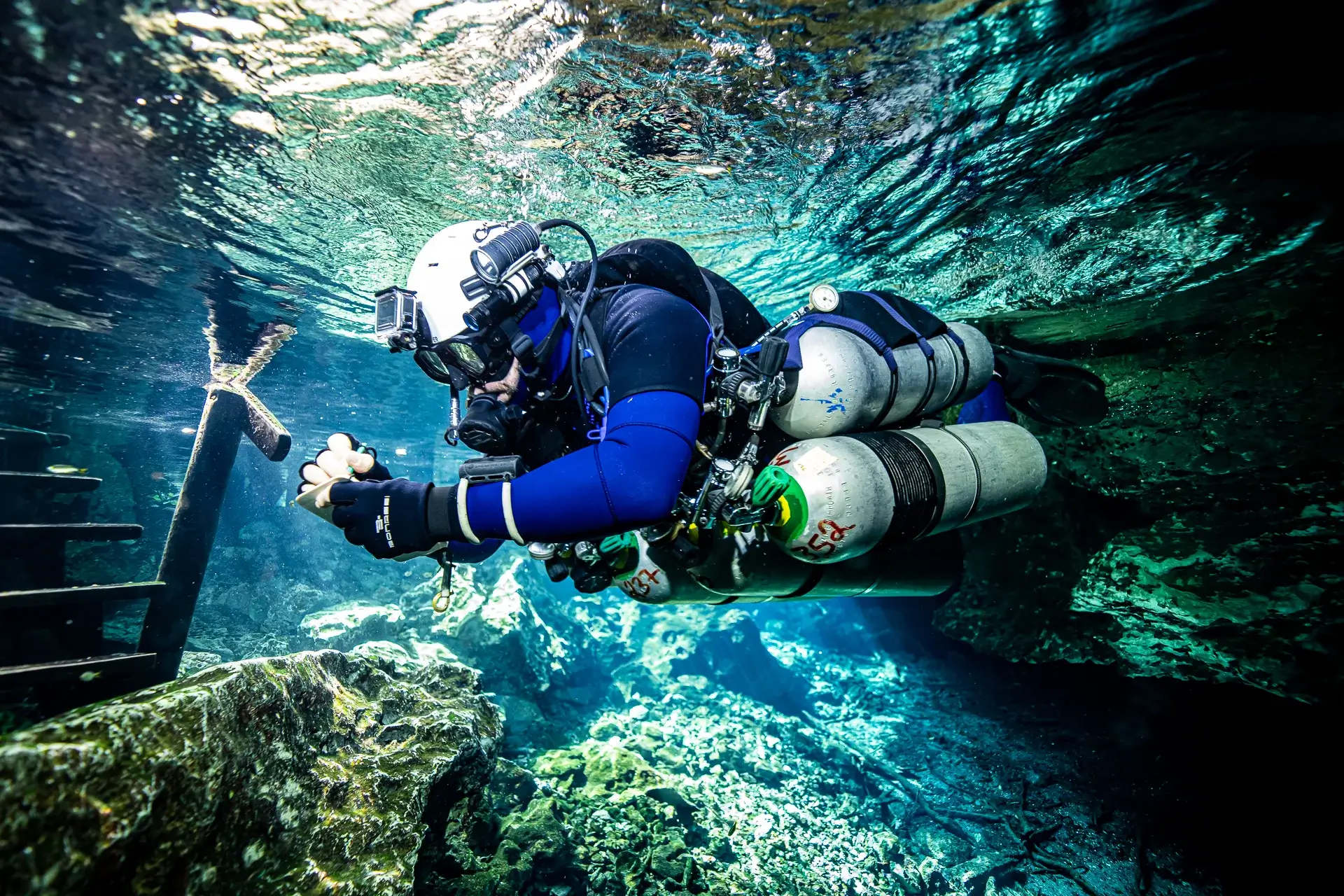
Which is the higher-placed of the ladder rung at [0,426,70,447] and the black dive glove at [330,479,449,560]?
the black dive glove at [330,479,449,560]

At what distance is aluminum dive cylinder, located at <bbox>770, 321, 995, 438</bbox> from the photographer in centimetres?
335

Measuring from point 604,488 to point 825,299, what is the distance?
2.51 m

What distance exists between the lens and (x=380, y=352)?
48.2ft

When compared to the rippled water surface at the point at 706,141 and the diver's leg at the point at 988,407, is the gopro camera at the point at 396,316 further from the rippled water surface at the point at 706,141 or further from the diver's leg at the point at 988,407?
the diver's leg at the point at 988,407

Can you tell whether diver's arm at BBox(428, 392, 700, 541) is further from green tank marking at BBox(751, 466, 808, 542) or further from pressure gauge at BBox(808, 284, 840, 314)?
pressure gauge at BBox(808, 284, 840, 314)

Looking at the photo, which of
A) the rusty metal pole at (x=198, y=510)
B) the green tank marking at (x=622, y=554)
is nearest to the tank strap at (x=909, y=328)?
the green tank marking at (x=622, y=554)

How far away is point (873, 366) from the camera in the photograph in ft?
11.5

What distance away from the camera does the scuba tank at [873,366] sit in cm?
336

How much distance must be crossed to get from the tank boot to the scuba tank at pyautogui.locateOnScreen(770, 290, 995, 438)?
3.14ft

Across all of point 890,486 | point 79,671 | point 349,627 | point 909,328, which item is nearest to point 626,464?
point 890,486

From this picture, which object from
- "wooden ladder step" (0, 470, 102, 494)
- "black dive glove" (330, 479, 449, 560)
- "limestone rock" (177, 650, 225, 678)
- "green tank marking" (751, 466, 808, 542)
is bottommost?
"limestone rock" (177, 650, 225, 678)

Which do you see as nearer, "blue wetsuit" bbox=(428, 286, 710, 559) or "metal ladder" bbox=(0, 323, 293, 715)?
"blue wetsuit" bbox=(428, 286, 710, 559)

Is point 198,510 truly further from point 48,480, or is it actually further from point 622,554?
point 622,554

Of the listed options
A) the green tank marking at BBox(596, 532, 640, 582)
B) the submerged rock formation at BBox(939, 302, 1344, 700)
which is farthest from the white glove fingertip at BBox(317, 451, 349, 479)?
the submerged rock formation at BBox(939, 302, 1344, 700)
